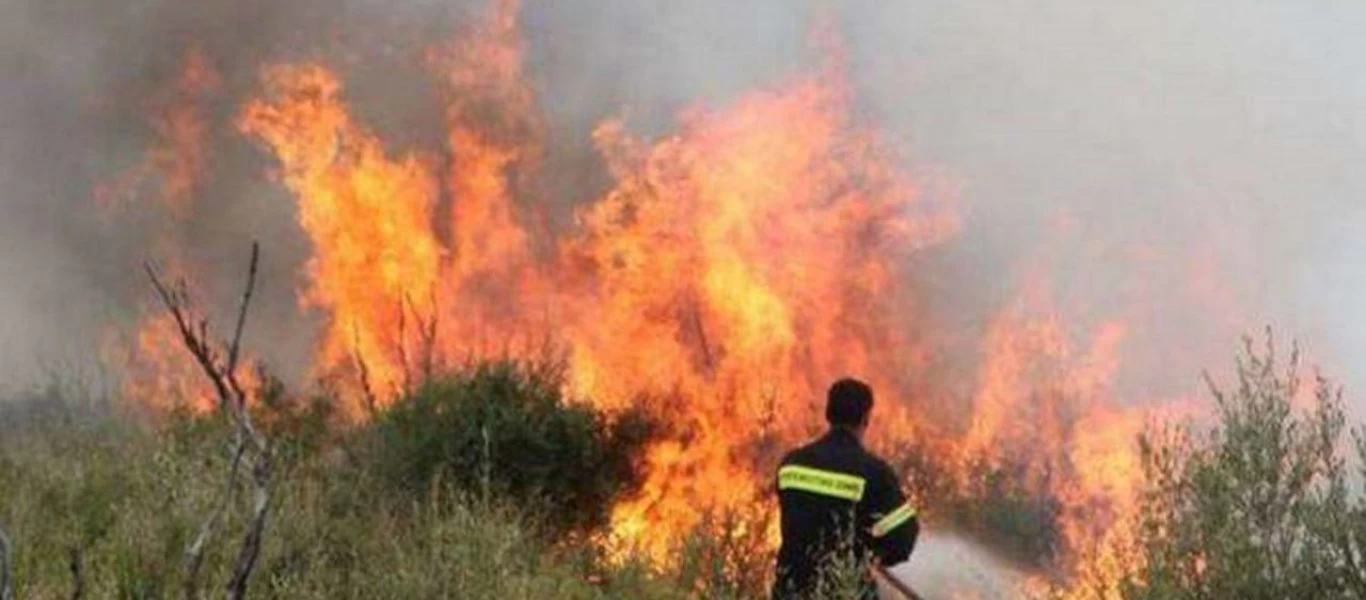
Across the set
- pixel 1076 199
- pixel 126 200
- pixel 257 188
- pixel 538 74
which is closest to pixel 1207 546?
pixel 1076 199

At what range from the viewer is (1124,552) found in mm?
5984

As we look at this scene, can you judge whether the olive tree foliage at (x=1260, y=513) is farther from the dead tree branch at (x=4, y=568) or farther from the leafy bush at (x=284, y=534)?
the dead tree branch at (x=4, y=568)

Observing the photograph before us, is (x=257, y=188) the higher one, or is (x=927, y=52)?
(x=257, y=188)

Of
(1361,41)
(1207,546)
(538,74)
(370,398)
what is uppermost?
(538,74)

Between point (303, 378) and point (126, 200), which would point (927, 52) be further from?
point (126, 200)

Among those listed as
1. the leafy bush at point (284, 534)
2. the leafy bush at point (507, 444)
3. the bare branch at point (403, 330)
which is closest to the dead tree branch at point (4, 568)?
the leafy bush at point (284, 534)

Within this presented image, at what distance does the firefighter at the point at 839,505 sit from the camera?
5617mm

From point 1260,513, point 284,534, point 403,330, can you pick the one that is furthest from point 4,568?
point 403,330

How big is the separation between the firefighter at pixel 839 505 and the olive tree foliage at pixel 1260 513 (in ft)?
2.83

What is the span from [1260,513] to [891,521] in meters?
1.26

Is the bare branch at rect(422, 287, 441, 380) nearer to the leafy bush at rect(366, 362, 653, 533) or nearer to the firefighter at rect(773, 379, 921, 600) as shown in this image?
the leafy bush at rect(366, 362, 653, 533)

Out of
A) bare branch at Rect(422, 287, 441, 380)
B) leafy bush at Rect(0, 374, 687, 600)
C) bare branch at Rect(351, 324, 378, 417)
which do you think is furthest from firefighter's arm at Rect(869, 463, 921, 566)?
bare branch at Rect(422, 287, 441, 380)

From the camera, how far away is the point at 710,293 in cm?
1112

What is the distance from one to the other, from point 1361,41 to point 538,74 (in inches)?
250
